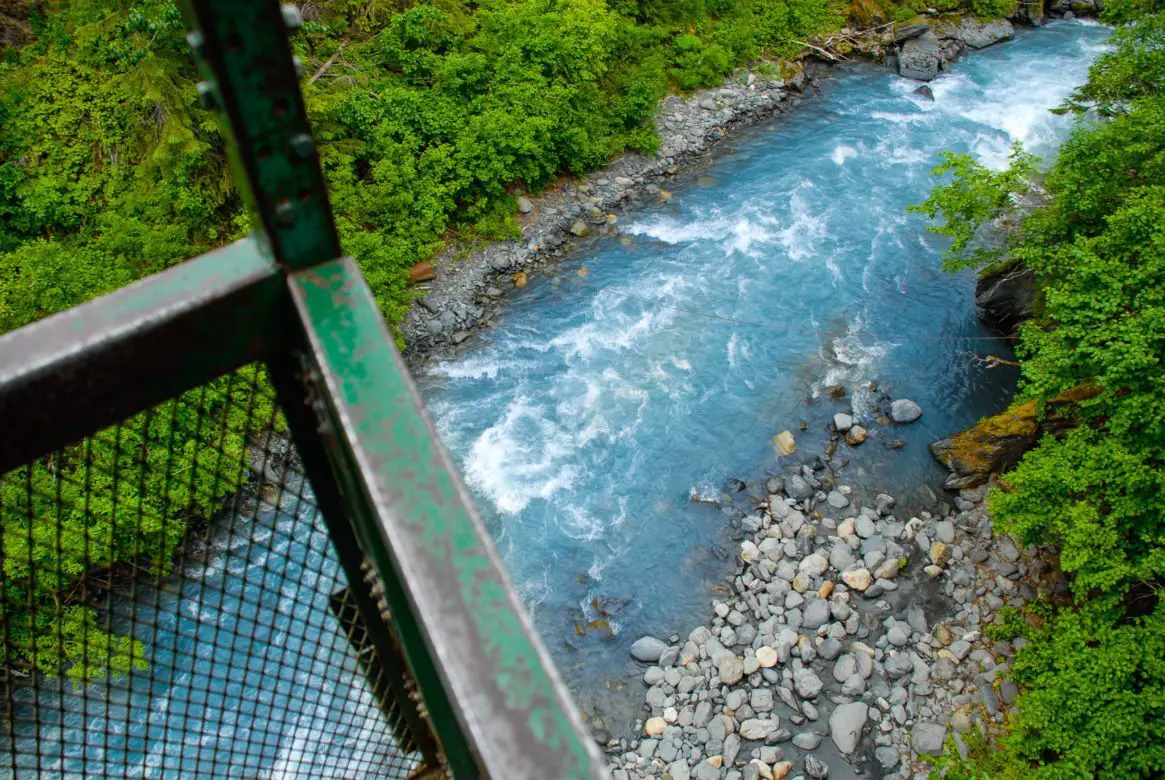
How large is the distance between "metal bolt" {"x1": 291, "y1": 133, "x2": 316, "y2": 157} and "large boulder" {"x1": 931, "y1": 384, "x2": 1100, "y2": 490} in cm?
1030

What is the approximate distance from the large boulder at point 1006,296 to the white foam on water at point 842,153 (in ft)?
13.3

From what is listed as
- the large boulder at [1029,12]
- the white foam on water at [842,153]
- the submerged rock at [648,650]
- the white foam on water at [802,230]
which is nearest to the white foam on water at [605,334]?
the white foam on water at [802,230]

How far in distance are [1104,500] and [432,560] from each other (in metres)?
8.47

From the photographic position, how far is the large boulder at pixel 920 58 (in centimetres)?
1697

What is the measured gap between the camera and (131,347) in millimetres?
1200

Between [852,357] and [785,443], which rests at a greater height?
[852,357]

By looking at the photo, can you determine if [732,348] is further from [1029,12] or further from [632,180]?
[1029,12]

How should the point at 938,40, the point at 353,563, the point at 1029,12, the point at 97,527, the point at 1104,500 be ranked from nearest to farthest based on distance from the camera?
1. the point at 353,563
2. the point at 1104,500
3. the point at 97,527
4. the point at 938,40
5. the point at 1029,12

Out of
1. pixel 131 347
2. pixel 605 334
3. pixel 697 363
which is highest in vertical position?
pixel 131 347

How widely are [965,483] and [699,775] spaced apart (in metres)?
5.16

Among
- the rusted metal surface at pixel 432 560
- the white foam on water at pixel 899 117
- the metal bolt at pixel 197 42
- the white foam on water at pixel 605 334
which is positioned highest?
the metal bolt at pixel 197 42

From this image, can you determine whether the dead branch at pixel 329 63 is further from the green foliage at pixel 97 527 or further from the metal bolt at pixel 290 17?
the metal bolt at pixel 290 17

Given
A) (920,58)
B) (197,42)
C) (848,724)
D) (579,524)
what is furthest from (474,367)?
(920,58)

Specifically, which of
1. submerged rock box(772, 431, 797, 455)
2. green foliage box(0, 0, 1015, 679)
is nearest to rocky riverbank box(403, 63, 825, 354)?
green foliage box(0, 0, 1015, 679)
